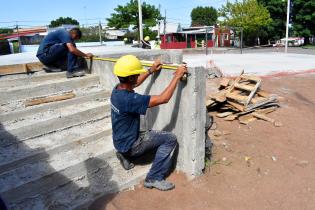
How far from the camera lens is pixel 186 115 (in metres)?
4.07

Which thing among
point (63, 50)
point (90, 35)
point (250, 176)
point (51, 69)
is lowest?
point (250, 176)

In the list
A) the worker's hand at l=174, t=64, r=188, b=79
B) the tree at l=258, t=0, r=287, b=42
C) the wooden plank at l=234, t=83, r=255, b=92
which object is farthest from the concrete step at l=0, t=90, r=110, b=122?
the tree at l=258, t=0, r=287, b=42

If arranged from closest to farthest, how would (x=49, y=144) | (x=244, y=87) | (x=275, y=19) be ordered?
(x=49, y=144)
(x=244, y=87)
(x=275, y=19)

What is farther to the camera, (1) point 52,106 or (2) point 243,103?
(2) point 243,103

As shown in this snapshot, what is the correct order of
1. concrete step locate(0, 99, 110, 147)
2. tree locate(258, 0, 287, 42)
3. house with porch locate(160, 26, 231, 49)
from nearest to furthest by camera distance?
concrete step locate(0, 99, 110, 147) < tree locate(258, 0, 287, 42) < house with porch locate(160, 26, 231, 49)

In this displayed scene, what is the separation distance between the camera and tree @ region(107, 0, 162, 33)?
4805cm

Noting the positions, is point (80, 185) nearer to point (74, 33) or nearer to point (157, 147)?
point (157, 147)

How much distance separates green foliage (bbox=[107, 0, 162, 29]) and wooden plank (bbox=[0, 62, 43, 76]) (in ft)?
143

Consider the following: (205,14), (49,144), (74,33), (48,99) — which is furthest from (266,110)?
(205,14)

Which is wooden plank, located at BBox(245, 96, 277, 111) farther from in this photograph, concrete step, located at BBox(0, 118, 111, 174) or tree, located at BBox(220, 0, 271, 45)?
tree, located at BBox(220, 0, 271, 45)

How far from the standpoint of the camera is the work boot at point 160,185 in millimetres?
4016

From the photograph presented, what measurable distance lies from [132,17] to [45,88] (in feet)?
149

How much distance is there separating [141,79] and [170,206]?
1681 mm

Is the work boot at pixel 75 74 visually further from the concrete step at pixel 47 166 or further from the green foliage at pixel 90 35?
the green foliage at pixel 90 35
